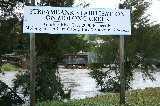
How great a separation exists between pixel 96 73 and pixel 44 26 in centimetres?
1085

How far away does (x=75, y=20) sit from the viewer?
31.2ft

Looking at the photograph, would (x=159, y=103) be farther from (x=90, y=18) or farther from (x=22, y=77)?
(x=22, y=77)

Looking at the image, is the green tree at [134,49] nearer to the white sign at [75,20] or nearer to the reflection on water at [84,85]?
the reflection on water at [84,85]

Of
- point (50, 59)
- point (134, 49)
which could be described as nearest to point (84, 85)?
point (134, 49)

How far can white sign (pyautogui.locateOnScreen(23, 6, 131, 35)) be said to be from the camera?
30.3ft

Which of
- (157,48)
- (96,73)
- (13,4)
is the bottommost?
(96,73)

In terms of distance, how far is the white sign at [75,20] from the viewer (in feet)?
30.3

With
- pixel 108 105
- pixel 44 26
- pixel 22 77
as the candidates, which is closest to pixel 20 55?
pixel 22 77

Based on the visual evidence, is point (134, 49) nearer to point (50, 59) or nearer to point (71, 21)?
point (50, 59)

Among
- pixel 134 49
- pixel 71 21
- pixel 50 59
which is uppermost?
pixel 71 21

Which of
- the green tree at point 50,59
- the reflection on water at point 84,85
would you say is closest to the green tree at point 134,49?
the reflection on water at point 84,85

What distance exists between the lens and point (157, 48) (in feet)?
63.9

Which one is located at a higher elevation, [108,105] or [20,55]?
[20,55]

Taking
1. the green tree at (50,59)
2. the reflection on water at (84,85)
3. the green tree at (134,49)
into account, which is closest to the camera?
the green tree at (50,59)
